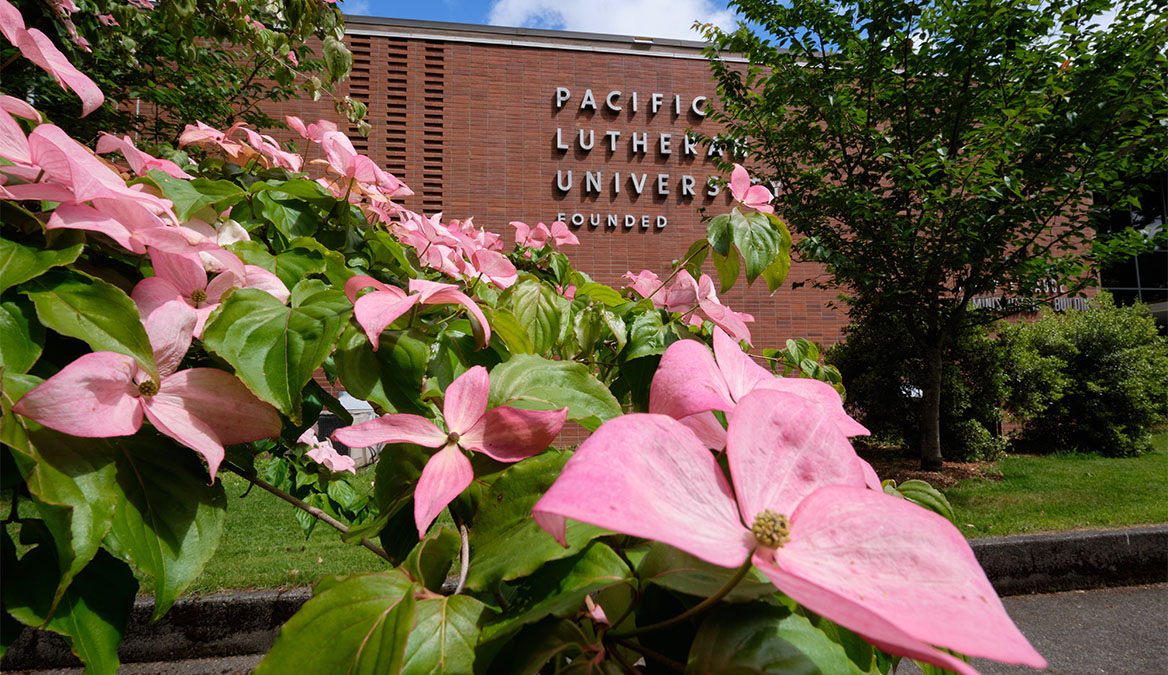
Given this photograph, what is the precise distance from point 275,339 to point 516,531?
0.92 ft

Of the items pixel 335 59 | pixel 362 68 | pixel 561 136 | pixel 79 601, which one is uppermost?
pixel 362 68

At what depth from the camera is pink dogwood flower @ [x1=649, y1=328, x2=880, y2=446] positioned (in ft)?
1.39

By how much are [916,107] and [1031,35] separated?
892 mm

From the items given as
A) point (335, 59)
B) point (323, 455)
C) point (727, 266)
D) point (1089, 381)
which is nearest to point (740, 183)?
point (727, 266)

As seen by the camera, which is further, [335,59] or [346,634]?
[335,59]

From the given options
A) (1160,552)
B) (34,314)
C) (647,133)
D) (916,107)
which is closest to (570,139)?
(647,133)

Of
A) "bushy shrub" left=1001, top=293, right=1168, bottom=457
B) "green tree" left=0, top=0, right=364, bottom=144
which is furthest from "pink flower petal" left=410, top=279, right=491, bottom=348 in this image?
"bushy shrub" left=1001, top=293, right=1168, bottom=457

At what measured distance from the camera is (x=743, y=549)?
0.91 feet

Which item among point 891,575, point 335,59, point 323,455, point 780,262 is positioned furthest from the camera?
point 323,455

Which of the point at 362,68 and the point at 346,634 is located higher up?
the point at 362,68

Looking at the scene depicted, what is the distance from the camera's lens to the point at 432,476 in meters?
0.45

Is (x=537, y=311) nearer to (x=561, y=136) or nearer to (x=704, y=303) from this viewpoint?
(x=704, y=303)

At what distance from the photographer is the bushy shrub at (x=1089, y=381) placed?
260 inches

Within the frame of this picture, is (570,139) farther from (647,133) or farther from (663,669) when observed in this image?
(663,669)
